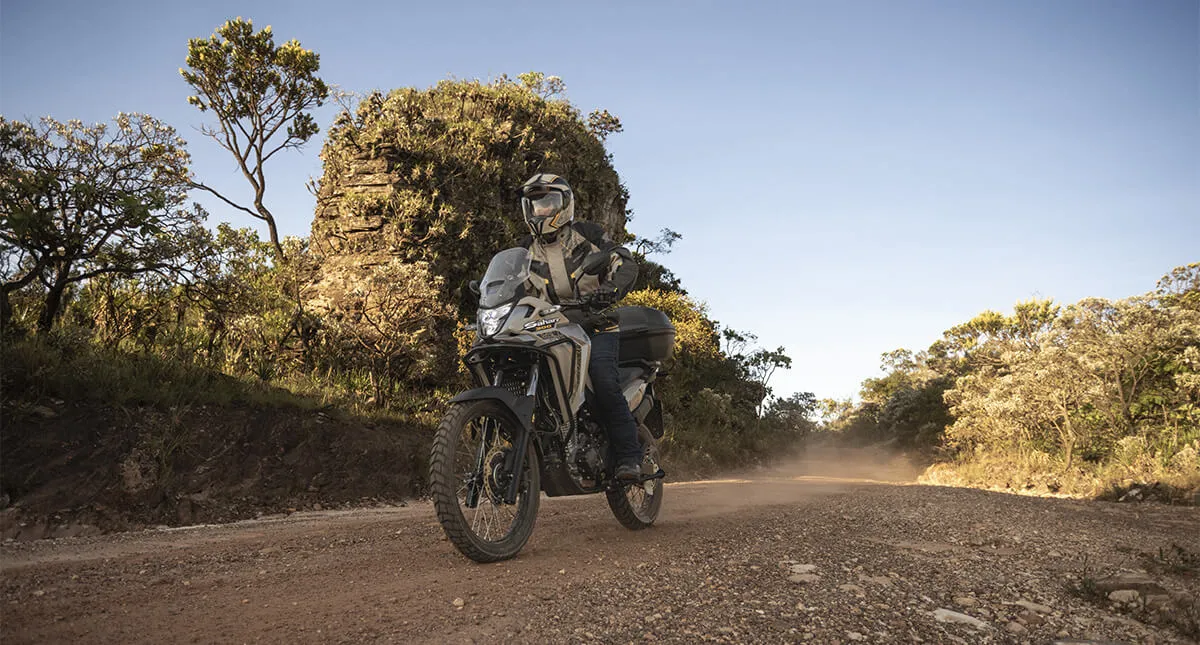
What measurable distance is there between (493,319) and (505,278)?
0.36 meters

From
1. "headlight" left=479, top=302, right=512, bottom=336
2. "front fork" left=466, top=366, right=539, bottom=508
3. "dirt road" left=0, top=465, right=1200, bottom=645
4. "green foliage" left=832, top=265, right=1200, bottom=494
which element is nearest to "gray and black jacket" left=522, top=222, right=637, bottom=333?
"headlight" left=479, top=302, right=512, bottom=336

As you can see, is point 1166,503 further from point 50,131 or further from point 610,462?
point 50,131

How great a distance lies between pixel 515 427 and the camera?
4.15 m

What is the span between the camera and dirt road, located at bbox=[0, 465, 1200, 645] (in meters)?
2.66

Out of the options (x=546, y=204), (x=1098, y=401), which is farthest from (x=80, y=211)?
(x=1098, y=401)

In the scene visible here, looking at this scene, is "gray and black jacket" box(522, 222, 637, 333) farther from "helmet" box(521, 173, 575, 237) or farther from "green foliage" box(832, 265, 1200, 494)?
"green foliage" box(832, 265, 1200, 494)

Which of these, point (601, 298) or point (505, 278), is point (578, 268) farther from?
point (505, 278)

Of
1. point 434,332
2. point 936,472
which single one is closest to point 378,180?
point 434,332

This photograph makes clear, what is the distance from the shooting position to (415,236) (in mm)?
15242

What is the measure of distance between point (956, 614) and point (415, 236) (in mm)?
13999

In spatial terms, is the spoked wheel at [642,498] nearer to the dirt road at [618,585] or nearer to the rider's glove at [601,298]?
the dirt road at [618,585]

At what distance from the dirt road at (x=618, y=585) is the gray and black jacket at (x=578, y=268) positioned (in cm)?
160

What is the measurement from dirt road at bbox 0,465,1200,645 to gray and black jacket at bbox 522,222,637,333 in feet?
5.25

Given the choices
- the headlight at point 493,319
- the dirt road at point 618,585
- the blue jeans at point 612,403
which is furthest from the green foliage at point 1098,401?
the headlight at point 493,319
